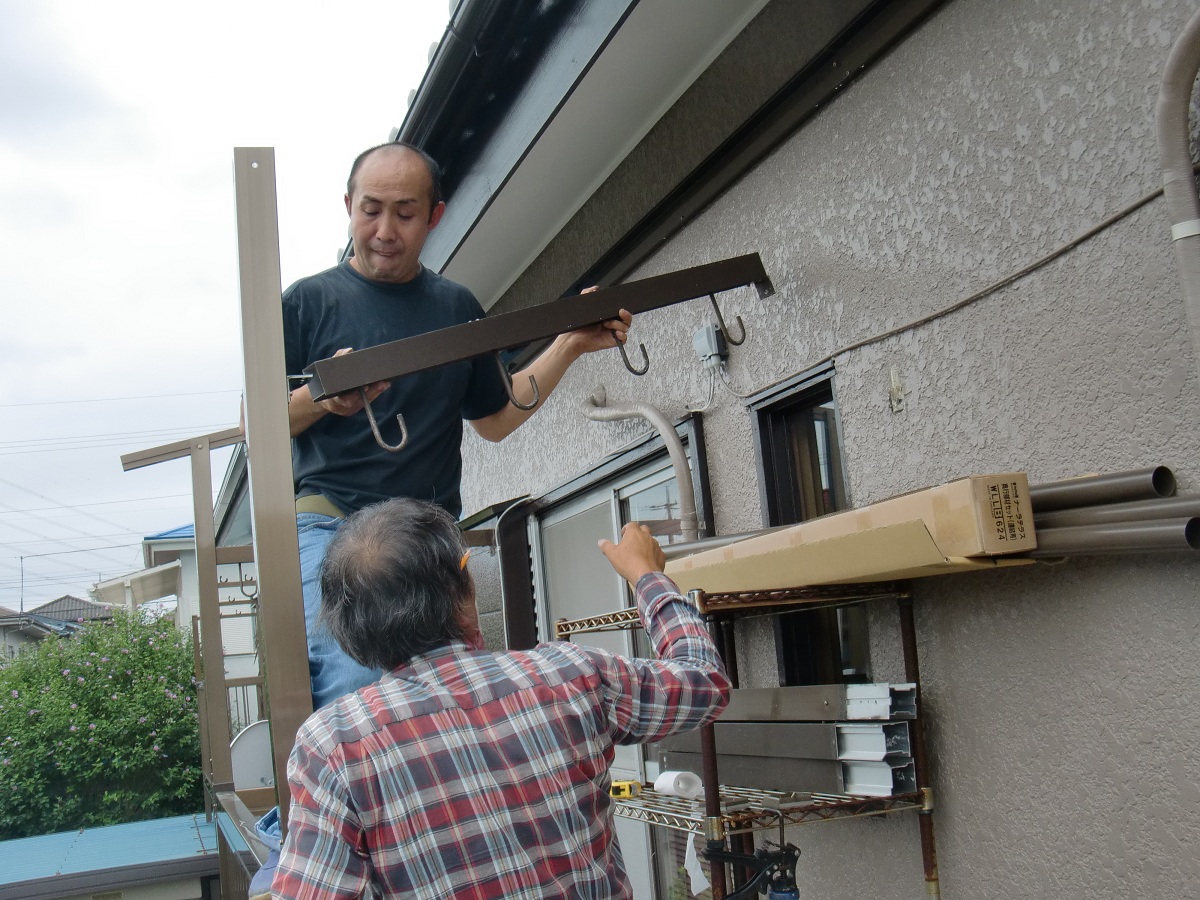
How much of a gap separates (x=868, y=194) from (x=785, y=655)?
1.41 m

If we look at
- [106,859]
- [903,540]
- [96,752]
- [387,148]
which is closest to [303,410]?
[387,148]

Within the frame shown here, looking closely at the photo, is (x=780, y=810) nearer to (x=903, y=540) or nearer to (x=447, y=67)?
(x=903, y=540)

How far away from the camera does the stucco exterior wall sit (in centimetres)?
194

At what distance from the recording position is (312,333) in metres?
2.04

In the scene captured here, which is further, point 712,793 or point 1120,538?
point 712,793

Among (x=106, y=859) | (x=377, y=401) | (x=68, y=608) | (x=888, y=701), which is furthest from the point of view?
(x=68, y=608)

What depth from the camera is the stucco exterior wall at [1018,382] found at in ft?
6.36

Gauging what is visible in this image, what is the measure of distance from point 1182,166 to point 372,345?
156 cm

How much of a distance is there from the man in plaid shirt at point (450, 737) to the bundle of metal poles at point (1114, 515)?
79cm

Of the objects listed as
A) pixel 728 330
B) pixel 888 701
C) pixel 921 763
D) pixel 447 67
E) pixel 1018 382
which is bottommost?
pixel 921 763

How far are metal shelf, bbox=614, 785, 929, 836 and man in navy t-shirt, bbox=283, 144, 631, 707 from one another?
1033 millimetres

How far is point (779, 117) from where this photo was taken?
3031mm

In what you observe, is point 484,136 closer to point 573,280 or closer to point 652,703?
point 573,280

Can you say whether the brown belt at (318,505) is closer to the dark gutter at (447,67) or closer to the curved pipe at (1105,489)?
the curved pipe at (1105,489)
